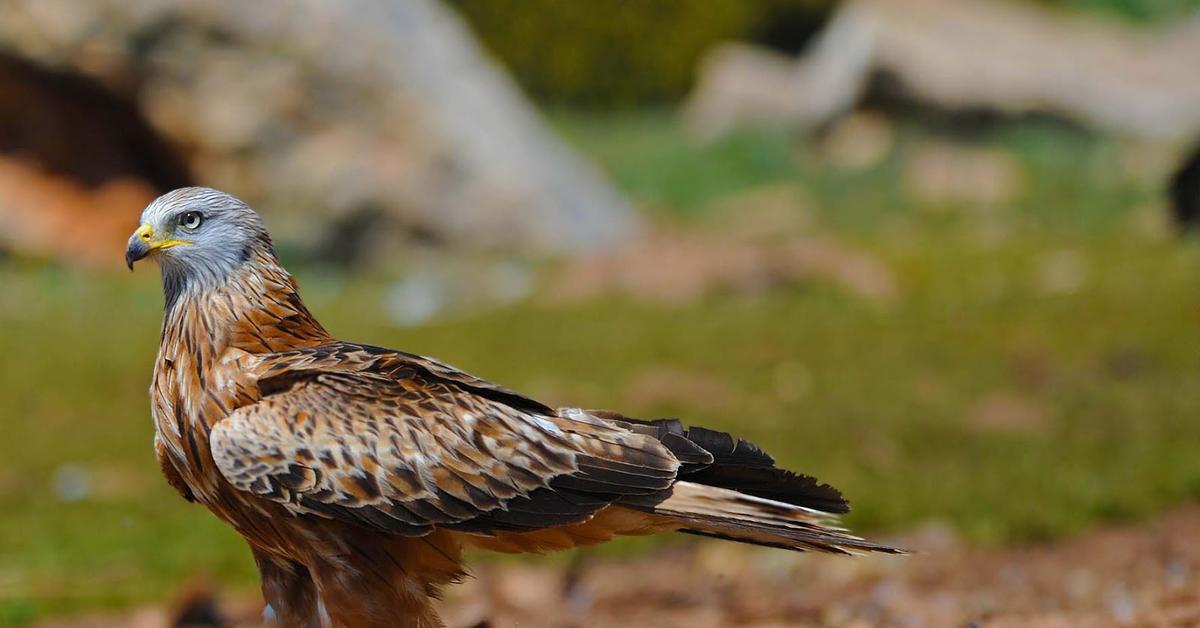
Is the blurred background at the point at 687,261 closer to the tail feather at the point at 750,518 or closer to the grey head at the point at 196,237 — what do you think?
the tail feather at the point at 750,518

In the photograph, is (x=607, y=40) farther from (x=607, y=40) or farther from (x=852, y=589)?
(x=852, y=589)

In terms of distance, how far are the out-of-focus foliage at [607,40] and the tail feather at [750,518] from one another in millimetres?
20666

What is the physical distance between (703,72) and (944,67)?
6.07 meters

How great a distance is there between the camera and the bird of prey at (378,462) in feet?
14.1

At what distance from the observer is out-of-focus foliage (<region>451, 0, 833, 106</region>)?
973 inches

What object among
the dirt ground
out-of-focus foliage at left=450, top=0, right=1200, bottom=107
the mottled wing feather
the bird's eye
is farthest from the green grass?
out-of-focus foliage at left=450, top=0, right=1200, bottom=107

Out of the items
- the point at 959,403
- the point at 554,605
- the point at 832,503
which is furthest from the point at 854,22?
the point at 832,503

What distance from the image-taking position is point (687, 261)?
553 inches

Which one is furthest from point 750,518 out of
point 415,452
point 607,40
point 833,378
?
point 607,40

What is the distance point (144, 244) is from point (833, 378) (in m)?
7.18

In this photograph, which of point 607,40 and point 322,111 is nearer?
point 322,111

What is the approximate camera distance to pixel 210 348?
4.50 m

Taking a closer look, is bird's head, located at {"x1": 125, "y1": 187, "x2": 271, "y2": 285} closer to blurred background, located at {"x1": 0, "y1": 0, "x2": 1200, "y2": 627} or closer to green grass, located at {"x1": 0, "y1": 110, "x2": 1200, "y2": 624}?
blurred background, located at {"x1": 0, "y1": 0, "x2": 1200, "y2": 627}

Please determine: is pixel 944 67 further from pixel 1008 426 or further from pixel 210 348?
pixel 210 348
